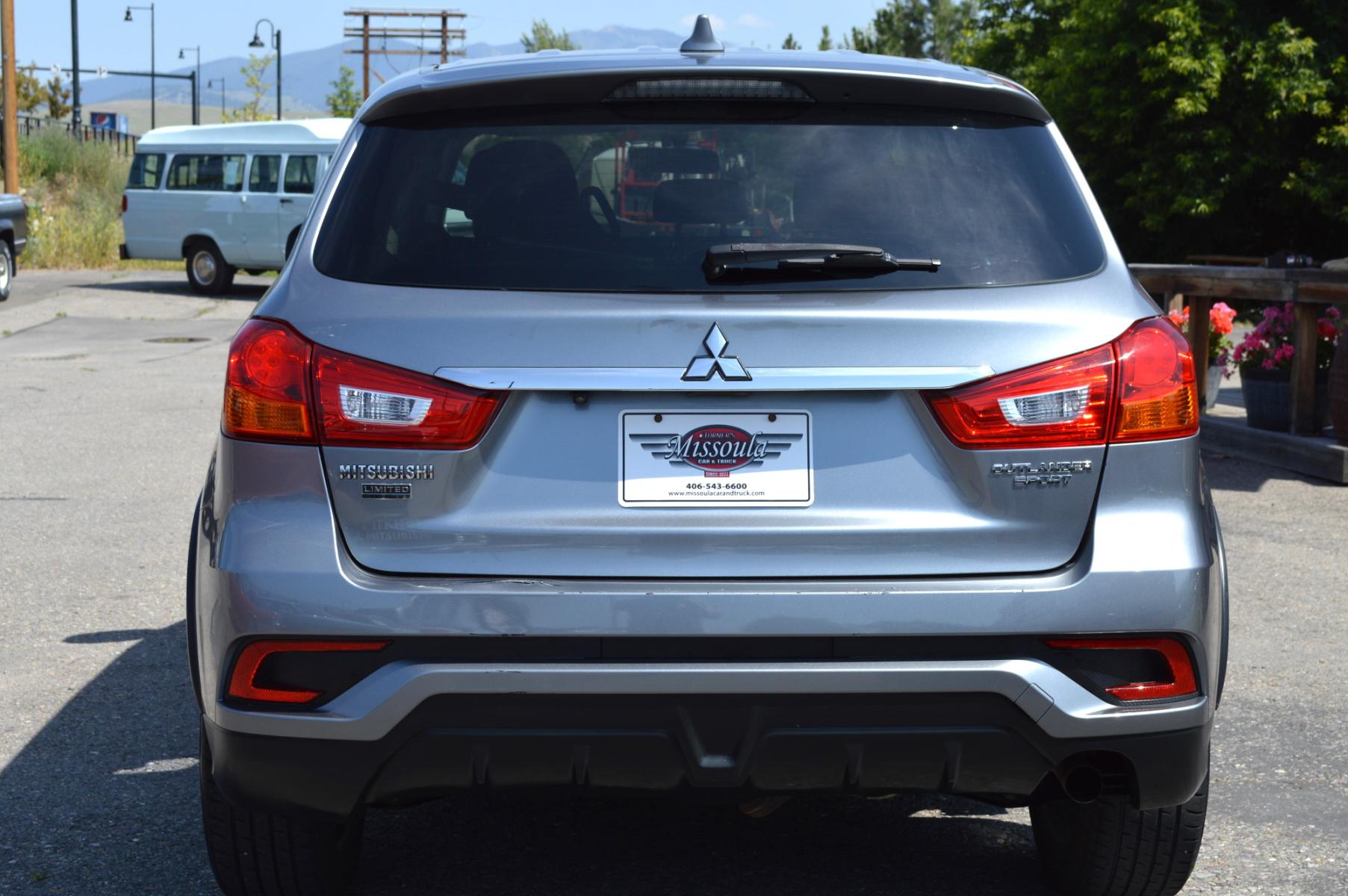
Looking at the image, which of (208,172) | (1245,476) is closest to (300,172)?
(208,172)

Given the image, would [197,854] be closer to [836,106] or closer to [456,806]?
[456,806]

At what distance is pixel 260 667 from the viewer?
288 centimetres

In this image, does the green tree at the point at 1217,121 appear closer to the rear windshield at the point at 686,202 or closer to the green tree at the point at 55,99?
the rear windshield at the point at 686,202

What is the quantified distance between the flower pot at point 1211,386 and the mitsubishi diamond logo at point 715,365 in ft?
35.2

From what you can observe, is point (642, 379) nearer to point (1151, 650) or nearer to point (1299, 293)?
point (1151, 650)

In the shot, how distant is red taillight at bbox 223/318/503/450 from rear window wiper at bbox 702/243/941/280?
1.48 feet

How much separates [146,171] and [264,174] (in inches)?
87.9

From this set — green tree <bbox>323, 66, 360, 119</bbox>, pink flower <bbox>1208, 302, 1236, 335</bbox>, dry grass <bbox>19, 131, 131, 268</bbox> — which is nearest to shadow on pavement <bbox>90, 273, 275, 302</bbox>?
dry grass <bbox>19, 131, 131, 268</bbox>

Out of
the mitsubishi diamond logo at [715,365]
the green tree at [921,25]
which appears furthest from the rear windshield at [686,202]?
the green tree at [921,25]

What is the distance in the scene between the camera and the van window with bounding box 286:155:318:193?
26.2 metres

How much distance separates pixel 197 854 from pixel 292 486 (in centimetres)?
137

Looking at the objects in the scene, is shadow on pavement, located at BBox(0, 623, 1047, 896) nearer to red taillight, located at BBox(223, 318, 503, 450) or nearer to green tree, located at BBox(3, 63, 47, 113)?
red taillight, located at BBox(223, 318, 503, 450)

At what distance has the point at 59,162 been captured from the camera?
135 feet

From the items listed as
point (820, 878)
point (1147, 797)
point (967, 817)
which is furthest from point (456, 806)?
point (1147, 797)
